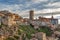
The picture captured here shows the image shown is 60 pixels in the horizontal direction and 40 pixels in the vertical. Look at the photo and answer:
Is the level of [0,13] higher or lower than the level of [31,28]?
higher

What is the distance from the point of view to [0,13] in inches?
1646

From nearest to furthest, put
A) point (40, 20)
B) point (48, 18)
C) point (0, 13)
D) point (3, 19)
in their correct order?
point (3, 19), point (0, 13), point (40, 20), point (48, 18)

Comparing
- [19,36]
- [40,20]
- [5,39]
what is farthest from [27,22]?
[5,39]

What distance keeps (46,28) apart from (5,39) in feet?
57.9

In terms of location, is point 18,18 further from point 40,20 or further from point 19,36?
point 19,36

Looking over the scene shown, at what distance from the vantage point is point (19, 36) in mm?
30953

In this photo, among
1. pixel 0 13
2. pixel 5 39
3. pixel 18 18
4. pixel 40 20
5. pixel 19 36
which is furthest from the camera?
pixel 40 20

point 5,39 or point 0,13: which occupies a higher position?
point 0,13

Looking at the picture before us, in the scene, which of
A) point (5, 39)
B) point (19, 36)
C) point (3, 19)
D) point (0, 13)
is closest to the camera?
point (5, 39)

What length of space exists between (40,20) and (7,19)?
13.3 metres

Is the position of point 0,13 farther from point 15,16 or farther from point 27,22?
point 27,22

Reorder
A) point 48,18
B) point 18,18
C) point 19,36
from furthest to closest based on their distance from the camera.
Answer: point 48,18 → point 18,18 → point 19,36

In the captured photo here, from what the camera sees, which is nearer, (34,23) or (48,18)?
(34,23)

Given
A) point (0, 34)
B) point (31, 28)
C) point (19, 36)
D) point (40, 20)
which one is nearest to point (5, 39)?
point (0, 34)
